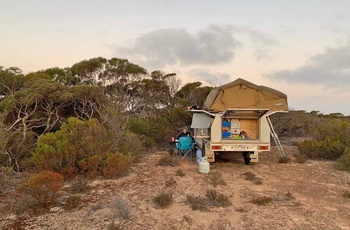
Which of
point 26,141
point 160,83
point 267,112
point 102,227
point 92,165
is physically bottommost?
point 102,227

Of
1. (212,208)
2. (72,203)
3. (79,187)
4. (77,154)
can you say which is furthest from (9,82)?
(212,208)

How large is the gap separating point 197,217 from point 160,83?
19.4 m

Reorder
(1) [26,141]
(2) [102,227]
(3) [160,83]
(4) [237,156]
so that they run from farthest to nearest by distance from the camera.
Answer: (3) [160,83], (4) [237,156], (1) [26,141], (2) [102,227]

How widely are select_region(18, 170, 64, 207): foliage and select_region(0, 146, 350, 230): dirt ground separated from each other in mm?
245

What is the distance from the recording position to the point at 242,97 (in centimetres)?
1077

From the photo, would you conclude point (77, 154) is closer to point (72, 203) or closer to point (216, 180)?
point (72, 203)

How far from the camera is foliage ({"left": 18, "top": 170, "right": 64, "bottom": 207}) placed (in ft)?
16.6

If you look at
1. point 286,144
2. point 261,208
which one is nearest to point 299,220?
point 261,208

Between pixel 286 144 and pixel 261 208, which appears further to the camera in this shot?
pixel 286 144

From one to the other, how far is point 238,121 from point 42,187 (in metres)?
6.63

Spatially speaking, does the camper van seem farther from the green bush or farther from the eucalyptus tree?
the eucalyptus tree

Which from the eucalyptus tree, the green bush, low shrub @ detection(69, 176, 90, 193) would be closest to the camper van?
the green bush

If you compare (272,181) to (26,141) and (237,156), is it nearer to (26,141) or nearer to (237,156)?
(237,156)

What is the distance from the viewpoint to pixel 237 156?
1100cm
